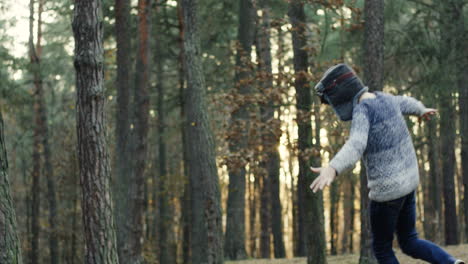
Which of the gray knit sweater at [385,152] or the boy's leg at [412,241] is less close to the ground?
the gray knit sweater at [385,152]

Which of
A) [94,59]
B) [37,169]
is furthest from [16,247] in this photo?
[37,169]

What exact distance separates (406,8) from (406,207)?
48.3ft

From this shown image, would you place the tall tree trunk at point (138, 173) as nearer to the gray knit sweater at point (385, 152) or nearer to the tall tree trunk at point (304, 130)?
the tall tree trunk at point (304, 130)

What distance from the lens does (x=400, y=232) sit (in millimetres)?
5234

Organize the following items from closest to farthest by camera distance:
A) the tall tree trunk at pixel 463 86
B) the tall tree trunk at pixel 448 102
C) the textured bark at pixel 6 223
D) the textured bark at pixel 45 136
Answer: the textured bark at pixel 6 223, the tall tree trunk at pixel 448 102, the tall tree trunk at pixel 463 86, the textured bark at pixel 45 136

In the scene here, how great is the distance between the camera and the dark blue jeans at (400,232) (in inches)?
198

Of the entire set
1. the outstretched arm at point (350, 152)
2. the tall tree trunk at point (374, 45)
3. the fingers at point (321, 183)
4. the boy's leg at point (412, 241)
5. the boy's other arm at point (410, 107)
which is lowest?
the boy's leg at point (412, 241)

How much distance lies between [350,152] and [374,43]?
342 inches

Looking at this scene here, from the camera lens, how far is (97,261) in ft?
27.2

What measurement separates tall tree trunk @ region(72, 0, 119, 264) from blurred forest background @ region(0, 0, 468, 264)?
0.02 m

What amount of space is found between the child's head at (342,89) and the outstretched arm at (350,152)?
149mm

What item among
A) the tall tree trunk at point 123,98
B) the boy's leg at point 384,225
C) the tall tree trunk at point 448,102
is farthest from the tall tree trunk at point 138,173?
the boy's leg at point 384,225

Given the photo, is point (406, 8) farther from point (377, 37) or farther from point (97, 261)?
point (97, 261)

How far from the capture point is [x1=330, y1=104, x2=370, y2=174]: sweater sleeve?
14.6ft
